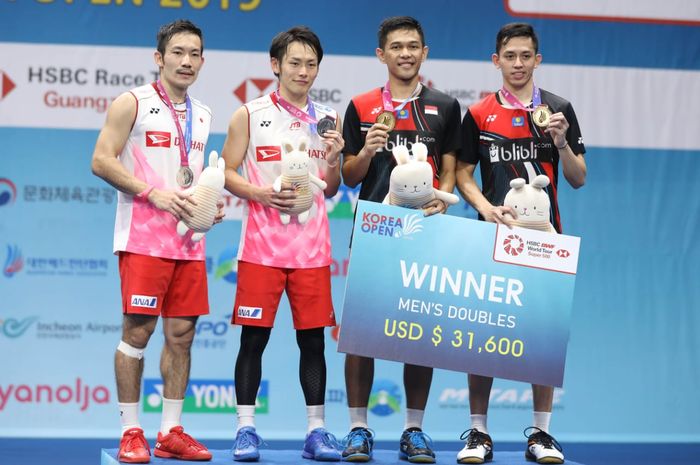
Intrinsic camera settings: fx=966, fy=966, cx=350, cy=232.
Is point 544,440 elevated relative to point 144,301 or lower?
lower

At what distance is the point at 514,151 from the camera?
158 inches

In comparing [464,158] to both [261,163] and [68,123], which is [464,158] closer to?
[261,163]

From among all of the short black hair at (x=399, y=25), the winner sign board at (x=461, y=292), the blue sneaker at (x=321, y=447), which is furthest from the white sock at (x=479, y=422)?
the short black hair at (x=399, y=25)

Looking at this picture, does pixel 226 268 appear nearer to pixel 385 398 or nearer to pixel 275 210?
pixel 385 398

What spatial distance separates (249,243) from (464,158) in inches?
38.7

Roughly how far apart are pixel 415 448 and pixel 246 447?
0.68 meters

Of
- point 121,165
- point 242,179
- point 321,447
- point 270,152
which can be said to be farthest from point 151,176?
point 321,447

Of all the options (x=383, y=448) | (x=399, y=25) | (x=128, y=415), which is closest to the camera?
(x=128, y=415)

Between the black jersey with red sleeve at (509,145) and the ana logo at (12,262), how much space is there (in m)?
3.09

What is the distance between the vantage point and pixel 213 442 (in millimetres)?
5770

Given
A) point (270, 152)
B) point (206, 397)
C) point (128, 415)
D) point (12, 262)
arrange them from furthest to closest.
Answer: point (206, 397)
point (12, 262)
point (270, 152)
point (128, 415)

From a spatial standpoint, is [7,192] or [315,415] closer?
[315,415]

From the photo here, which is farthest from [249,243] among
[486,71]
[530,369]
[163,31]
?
[486,71]

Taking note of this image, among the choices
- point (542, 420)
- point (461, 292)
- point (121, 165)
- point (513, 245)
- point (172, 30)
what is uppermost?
point (172, 30)
